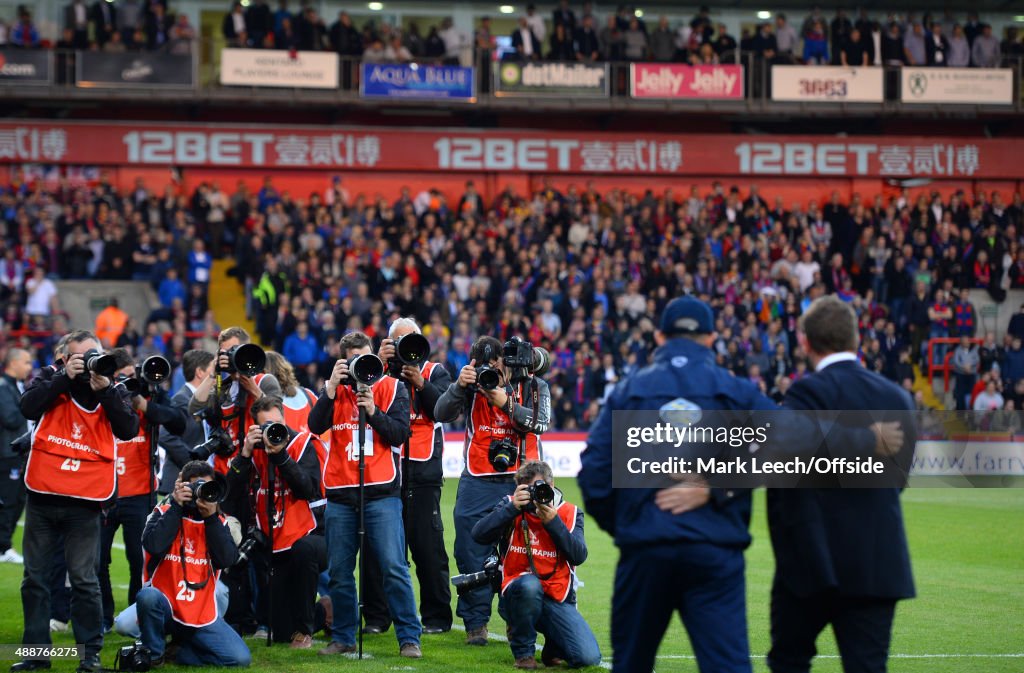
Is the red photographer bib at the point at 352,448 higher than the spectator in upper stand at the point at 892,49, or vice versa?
the spectator in upper stand at the point at 892,49

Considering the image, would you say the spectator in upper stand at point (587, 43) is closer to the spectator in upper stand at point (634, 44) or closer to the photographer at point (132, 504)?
the spectator in upper stand at point (634, 44)

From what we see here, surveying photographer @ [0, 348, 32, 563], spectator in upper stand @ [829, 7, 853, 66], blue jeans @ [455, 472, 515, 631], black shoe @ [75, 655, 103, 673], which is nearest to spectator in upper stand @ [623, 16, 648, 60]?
spectator in upper stand @ [829, 7, 853, 66]

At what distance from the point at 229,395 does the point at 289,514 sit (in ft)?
3.28

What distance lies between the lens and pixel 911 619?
10805 mm

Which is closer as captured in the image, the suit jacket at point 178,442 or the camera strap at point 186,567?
the camera strap at point 186,567

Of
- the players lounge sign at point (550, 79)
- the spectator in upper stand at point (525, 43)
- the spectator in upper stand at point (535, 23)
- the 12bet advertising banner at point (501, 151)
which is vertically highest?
the spectator in upper stand at point (535, 23)

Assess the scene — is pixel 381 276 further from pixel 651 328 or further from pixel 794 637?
pixel 794 637

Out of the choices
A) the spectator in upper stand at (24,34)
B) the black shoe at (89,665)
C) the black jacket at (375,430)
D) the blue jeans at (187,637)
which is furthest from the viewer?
the spectator in upper stand at (24,34)

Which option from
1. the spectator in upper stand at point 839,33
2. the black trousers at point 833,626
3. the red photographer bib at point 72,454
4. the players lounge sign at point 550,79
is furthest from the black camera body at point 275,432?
the spectator in upper stand at point 839,33

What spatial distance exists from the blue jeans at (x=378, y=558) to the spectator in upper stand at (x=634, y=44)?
25.1 m

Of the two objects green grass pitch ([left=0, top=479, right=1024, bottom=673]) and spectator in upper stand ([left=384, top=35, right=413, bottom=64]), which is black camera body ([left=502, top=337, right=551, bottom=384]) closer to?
green grass pitch ([left=0, top=479, right=1024, bottom=673])

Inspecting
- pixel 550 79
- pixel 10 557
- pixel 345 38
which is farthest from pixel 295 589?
pixel 345 38

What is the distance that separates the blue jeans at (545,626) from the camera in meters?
8.60

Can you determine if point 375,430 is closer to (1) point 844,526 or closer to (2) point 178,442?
(2) point 178,442
